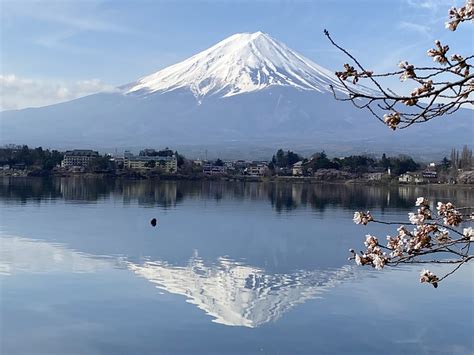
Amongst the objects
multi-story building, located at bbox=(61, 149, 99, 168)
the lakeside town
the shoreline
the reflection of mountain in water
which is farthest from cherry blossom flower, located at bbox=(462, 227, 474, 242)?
multi-story building, located at bbox=(61, 149, 99, 168)

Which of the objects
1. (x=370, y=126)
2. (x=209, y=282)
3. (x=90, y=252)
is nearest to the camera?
(x=209, y=282)

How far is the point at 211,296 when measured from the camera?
6.42 m

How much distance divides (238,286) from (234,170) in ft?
115

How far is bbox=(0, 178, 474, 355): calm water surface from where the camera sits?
16.0 ft

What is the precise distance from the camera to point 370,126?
10681 centimetres

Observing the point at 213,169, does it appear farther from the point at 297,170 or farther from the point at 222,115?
the point at 222,115

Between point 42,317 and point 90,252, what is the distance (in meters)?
3.72

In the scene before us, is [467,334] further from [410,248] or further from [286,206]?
[286,206]

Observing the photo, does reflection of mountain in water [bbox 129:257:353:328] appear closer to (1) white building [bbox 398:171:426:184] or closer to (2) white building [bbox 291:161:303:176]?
(1) white building [bbox 398:171:426:184]

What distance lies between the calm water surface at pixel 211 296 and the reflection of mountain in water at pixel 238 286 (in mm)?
12

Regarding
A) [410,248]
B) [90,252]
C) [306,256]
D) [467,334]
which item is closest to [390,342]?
[467,334]

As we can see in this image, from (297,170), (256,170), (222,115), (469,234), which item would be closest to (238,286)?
(469,234)

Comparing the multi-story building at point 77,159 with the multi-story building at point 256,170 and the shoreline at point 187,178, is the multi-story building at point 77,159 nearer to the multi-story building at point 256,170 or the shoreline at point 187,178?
the shoreline at point 187,178

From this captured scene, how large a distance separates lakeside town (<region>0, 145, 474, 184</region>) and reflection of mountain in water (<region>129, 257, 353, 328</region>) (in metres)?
28.2
